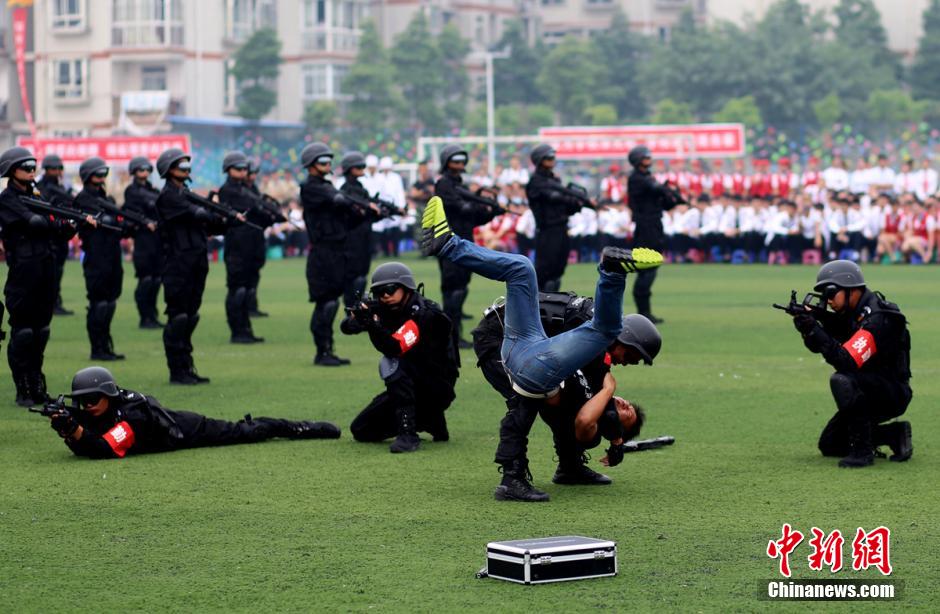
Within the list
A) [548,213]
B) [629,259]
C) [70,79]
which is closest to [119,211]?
[548,213]

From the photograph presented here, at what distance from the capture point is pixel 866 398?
33.5 feet

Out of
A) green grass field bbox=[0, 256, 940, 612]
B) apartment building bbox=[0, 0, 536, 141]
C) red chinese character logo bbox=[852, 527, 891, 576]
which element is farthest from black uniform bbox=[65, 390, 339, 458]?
apartment building bbox=[0, 0, 536, 141]

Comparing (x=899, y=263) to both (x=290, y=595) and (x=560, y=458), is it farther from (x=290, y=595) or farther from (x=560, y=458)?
(x=290, y=595)

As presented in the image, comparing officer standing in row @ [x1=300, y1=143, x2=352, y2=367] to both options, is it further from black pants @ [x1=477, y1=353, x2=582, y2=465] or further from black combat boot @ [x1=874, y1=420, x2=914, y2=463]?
black combat boot @ [x1=874, y1=420, x2=914, y2=463]

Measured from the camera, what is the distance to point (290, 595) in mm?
7227

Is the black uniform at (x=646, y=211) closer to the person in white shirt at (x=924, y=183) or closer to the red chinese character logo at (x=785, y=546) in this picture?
the red chinese character logo at (x=785, y=546)

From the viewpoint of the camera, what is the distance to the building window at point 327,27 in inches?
3044

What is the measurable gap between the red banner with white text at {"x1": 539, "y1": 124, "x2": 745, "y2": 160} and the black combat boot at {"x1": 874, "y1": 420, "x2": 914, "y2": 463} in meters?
28.8

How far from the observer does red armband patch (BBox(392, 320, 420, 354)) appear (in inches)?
432

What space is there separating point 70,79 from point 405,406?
61.3 metres

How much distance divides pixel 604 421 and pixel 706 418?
3223mm

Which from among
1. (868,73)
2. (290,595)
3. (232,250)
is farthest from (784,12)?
(290,595)

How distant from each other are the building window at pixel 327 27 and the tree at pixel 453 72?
19.5 ft

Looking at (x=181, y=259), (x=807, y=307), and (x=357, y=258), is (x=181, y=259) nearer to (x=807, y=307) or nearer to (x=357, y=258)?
(x=357, y=258)
